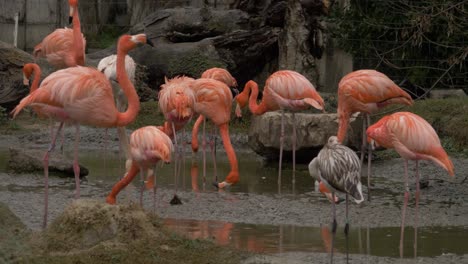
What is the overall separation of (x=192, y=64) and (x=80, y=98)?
6.86m

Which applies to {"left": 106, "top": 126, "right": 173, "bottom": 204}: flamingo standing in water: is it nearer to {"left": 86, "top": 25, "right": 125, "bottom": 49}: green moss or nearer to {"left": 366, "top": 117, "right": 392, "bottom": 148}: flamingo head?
{"left": 366, "top": 117, "right": 392, "bottom": 148}: flamingo head

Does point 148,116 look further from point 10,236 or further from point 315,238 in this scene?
point 10,236

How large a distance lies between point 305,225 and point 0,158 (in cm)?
437

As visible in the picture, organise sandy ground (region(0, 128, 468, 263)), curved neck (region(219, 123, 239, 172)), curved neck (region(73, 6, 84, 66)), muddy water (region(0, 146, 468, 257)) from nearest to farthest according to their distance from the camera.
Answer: muddy water (region(0, 146, 468, 257)), sandy ground (region(0, 128, 468, 263)), curved neck (region(219, 123, 239, 172)), curved neck (region(73, 6, 84, 66))

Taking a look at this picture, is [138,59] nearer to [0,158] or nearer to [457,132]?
[0,158]

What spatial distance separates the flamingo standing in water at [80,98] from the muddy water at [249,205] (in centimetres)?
79

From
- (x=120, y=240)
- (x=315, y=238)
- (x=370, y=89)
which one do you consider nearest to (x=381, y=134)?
(x=315, y=238)

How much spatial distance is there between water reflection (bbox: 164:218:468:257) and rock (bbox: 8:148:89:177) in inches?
81.1

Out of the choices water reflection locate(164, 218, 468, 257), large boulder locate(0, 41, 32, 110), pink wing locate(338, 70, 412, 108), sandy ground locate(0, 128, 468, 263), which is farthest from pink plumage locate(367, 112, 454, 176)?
large boulder locate(0, 41, 32, 110)

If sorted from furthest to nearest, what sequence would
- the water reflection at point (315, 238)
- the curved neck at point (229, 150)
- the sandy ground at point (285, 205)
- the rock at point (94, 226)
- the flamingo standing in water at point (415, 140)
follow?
the curved neck at point (229, 150)
the sandy ground at point (285, 205)
the flamingo standing in water at point (415, 140)
the water reflection at point (315, 238)
the rock at point (94, 226)

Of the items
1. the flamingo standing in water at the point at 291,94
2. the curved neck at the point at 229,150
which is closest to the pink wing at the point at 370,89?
the flamingo standing in water at the point at 291,94

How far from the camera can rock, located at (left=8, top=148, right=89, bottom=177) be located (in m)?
9.31

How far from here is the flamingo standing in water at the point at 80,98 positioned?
7.24 meters

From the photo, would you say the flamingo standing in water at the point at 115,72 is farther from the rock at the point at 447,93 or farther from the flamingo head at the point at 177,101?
the rock at the point at 447,93
